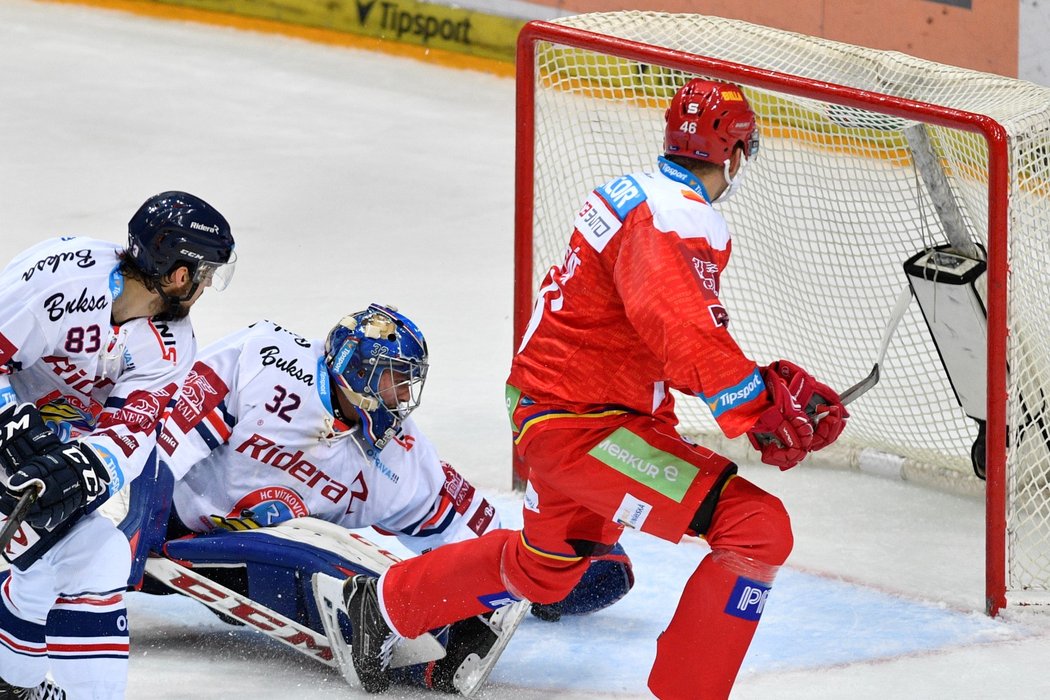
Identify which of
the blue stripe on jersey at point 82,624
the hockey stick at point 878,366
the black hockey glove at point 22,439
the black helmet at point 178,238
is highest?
the black helmet at point 178,238

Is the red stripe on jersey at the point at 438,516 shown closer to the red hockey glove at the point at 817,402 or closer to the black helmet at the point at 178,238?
the black helmet at the point at 178,238

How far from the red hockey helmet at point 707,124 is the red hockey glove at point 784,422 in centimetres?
45

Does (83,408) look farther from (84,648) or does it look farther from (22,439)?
(84,648)

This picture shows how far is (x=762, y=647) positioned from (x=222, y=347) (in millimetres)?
1318

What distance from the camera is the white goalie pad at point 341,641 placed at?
3.33m

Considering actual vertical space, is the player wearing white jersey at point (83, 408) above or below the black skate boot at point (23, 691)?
above

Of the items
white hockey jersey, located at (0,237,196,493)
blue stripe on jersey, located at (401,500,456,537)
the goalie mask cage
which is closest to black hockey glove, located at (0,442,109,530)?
white hockey jersey, located at (0,237,196,493)

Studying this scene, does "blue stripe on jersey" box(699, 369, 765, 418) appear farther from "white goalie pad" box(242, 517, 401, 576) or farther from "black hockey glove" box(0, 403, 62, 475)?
"black hockey glove" box(0, 403, 62, 475)

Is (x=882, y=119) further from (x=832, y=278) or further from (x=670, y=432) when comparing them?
(x=670, y=432)

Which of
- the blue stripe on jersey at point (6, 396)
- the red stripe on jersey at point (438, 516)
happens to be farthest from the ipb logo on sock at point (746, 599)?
the blue stripe on jersey at point (6, 396)

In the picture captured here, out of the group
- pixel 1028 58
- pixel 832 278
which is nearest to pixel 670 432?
pixel 832 278

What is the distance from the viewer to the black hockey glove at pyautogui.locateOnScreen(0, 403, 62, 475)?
2918 mm

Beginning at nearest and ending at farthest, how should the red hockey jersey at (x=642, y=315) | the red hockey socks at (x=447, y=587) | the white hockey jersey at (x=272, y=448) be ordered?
the red hockey jersey at (x=642, y=315), the red hockey socks at (x=447, y=587), the white hockey jersey at (x=272, y=448)

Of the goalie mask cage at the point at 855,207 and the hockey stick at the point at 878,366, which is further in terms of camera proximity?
the goalie mask cage at the point at 855,207
